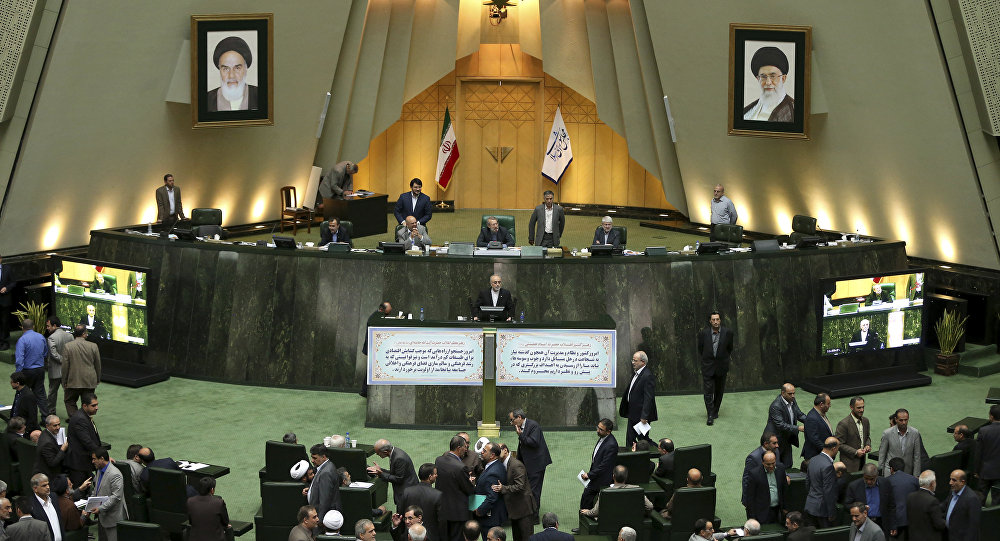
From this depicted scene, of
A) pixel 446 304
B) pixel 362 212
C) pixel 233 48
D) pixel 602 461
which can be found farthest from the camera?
pixel 362 212

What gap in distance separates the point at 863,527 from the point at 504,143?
56.6 ft

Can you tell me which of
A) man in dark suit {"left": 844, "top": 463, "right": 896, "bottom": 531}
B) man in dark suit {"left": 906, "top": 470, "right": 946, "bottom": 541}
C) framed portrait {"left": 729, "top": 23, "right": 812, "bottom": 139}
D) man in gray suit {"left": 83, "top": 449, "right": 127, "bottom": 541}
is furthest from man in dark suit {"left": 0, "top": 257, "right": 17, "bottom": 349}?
man in dark suit {"left": 906, "top": 470, "right": 946, "bottom": 541}

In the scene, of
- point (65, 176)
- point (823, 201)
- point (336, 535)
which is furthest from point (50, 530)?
point (823, 201)

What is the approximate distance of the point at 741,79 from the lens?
18.6 meters

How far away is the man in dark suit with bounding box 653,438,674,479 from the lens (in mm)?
10445

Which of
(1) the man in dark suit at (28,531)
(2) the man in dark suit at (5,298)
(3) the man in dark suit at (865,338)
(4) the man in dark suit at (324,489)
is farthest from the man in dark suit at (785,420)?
(2) the man in dark suit at (5,298)

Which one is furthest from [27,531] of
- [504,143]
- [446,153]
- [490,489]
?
[504,143]

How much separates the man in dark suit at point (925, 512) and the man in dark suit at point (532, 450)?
322 centimetres

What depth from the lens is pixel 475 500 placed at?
9883mm

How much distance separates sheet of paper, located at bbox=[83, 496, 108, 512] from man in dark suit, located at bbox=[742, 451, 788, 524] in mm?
5583

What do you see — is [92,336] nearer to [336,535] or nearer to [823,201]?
[336,535]

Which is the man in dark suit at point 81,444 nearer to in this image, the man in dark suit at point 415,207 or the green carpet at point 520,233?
the man in dark suit at point 415,207

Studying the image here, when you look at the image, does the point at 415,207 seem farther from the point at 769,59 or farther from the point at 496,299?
the point at 769,59

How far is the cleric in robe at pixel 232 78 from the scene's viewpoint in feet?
61.1
